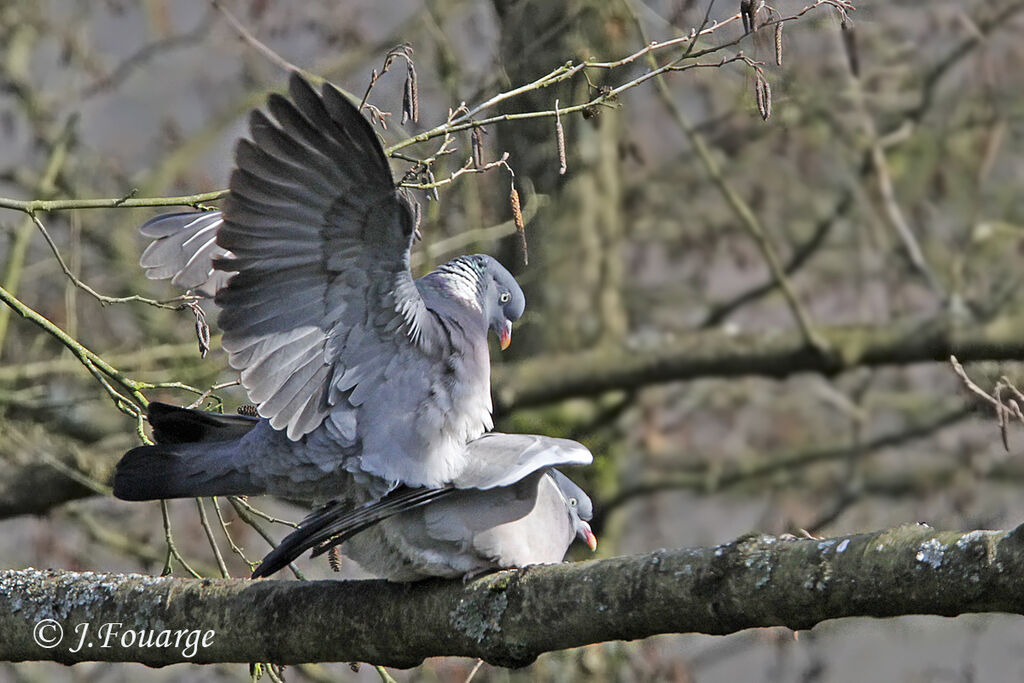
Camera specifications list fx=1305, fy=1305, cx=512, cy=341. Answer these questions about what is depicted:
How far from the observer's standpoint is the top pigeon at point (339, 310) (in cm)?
319

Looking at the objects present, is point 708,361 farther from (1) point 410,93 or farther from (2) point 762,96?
(1) point 410,93

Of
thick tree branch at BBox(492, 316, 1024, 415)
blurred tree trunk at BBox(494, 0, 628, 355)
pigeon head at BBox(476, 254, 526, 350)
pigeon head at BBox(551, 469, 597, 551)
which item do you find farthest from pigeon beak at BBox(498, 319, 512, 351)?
blurred tree trunk at BBox(494, 0, 628, 355)

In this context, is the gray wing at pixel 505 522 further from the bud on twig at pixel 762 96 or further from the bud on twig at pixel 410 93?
the bud on twig at pixel 762 96

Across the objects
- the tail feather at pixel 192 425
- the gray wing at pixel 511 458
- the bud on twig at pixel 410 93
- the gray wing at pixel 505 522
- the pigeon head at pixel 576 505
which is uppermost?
the bud on twig at pixel 410 93

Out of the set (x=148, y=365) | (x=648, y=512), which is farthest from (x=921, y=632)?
(x=148, y=365)

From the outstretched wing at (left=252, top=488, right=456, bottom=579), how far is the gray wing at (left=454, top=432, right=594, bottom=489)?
87 mm

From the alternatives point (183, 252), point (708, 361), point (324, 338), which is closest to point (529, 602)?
point (324, 338)

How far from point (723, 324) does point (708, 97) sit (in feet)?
4.79

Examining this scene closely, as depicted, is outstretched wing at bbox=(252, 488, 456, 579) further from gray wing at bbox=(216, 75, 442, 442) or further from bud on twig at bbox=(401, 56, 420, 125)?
bud on twig at bbox=(401, 56, 420, 125)

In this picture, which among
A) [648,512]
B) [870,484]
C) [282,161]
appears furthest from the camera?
[648,512]

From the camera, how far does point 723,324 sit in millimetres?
7859

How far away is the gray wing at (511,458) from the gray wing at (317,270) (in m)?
0.28

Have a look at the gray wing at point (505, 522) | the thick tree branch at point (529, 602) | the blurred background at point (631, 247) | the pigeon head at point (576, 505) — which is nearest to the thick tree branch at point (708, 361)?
the blurred background at point (631, 247)

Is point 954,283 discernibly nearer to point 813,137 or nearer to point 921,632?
point 813,137
